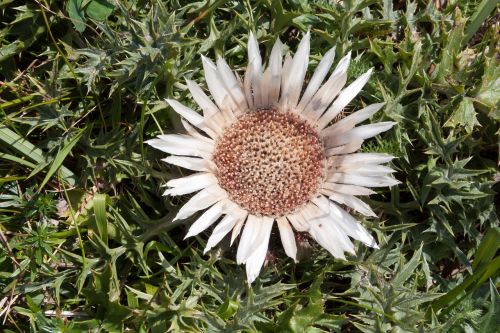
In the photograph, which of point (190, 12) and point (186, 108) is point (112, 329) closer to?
point (186, 108)

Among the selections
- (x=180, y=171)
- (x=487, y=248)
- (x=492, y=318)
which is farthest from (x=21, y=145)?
(x=492, y=318)

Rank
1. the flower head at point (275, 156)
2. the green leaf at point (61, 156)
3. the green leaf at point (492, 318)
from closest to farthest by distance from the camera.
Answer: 1. the flower head at point (275, 156)
2. the green leaf at point (492, 318)
3. the green leaf at point (61, 156)

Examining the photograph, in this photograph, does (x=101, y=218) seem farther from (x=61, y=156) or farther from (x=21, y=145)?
(x=21, y=145)

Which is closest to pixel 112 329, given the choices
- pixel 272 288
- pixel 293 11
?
pixel 272 288

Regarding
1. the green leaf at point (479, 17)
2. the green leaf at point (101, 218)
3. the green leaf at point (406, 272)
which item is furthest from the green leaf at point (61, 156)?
the green leaf at point (479, 17)

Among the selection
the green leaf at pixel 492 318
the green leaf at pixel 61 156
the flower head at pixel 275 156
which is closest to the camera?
the flower head at pixel 275 156

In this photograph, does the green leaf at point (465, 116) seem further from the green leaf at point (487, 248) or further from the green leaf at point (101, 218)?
the green leaf at point (101, 218)
